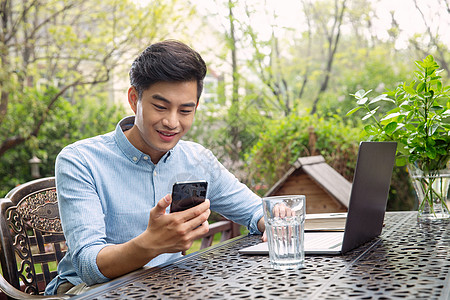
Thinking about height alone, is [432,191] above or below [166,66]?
below

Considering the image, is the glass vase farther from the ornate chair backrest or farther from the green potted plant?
the ornate chair backrest

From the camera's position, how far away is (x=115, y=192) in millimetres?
1662

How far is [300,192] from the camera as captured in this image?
311 cm

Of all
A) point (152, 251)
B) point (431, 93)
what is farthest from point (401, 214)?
point (152, 251)

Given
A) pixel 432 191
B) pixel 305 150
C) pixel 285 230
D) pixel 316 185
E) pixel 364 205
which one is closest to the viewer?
pixel 285 230

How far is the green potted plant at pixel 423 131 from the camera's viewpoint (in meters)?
1.64

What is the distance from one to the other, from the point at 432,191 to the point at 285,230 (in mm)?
845

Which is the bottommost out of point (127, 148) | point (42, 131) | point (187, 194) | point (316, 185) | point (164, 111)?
point (316, 185)

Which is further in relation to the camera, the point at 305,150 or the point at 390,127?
the point at 305,150

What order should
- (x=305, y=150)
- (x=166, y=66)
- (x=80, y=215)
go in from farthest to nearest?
1. (x=305, y=150)
2. (x=166, y=66)
3. (x=80, y=215)

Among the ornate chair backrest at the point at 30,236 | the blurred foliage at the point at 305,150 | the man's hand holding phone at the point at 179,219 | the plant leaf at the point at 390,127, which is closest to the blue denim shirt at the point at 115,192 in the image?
the ornate chair backrest at the point at 30,236

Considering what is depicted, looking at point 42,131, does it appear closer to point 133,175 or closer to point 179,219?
point 133,175

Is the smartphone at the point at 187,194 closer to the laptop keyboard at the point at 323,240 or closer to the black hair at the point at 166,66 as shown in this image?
the laptop keyboard at the point at 323,240

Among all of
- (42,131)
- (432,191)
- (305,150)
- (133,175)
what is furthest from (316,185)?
(42,131)
